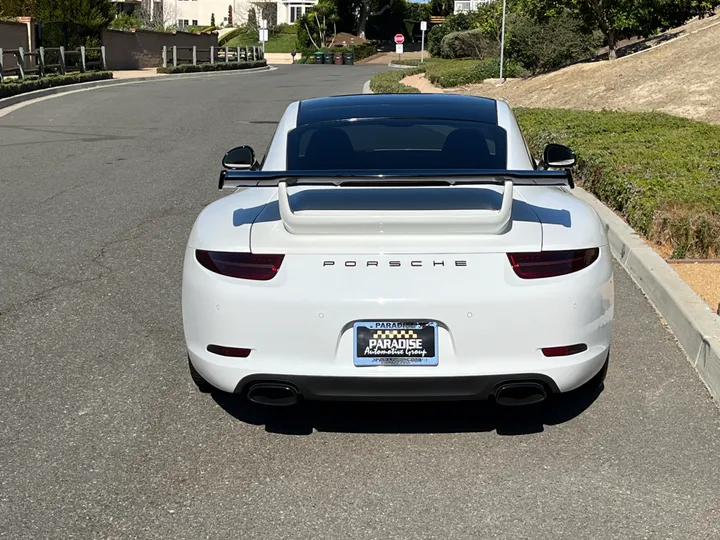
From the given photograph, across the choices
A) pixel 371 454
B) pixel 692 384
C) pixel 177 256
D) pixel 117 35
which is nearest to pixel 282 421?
pixel 371 454

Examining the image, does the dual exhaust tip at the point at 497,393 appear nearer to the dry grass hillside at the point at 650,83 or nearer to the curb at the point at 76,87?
the dry grass hillside at the point at 650,83

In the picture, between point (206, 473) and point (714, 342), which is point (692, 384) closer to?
point (714, 342)

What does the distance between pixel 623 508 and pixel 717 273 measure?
3.67 metres

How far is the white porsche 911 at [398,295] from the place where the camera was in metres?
3.85

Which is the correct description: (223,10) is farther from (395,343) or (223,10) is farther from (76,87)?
(395,343)

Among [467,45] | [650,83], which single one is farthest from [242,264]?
[467,45]

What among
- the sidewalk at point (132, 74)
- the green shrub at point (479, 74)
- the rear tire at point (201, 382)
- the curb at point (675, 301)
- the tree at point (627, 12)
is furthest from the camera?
the sidewalk at point (132, 74)

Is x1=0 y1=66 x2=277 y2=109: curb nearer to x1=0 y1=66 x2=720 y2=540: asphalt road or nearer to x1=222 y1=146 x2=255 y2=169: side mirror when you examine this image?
x1=0 y1=66 x2=720 y2=540: asphalt road

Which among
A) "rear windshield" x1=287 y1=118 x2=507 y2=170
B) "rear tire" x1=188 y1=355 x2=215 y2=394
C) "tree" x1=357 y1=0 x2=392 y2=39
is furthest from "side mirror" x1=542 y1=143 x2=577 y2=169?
"tree" x1=357 y1=0 x2=392 y2=39

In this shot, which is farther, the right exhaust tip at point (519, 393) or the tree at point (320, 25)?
the tree at point (320, 25)

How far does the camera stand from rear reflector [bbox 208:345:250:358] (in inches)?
157

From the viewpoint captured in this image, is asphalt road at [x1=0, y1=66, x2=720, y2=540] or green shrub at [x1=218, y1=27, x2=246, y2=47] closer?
asphalt road at [x1=0, y1=66, x2=720, y2=540]

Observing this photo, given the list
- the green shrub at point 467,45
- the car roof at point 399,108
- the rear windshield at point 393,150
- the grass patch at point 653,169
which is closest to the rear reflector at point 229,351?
the rear windshield at point 393,150

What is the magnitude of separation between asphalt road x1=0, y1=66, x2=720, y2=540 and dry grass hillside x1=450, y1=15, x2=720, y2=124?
13761mm
